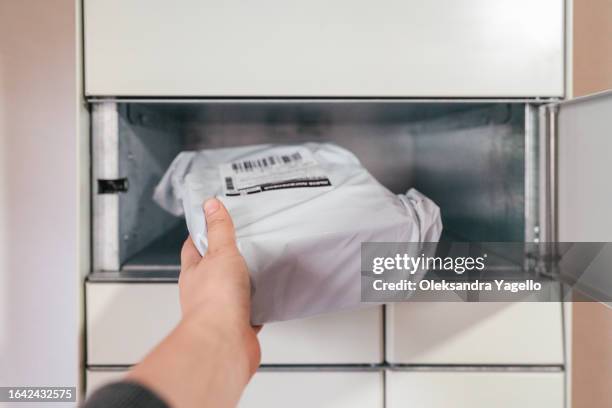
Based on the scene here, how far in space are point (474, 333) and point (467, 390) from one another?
0.08 meters

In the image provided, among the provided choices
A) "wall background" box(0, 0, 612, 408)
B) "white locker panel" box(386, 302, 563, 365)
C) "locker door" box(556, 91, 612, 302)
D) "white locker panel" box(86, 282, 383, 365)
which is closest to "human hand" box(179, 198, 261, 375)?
"white locker panel" box(86, 282, 383, 365)

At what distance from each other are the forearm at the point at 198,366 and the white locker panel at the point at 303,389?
23cm

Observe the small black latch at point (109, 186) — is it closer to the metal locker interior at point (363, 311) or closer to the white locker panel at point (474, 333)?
the metal locker interior at point (363, 311)

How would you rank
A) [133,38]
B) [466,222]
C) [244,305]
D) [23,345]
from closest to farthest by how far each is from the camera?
[244,305] < [133,38] < [466,222] < [23,345]

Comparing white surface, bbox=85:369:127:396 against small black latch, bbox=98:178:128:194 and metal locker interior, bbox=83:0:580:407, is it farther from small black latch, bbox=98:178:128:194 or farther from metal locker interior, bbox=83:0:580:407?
small black latch, bbox=98:178:128:194

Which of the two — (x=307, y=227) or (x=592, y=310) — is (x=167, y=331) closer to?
(x=307, y=227)

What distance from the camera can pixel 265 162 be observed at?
0.72m

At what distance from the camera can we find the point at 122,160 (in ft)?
2.30

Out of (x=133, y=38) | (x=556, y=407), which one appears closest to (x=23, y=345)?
(x=133, y=38)

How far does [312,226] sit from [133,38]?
353mm

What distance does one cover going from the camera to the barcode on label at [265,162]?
0.70 meters

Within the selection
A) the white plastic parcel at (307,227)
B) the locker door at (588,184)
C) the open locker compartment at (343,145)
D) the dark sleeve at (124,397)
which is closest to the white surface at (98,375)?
the open locker compartment at (343,145)

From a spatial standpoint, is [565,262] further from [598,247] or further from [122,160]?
[122,160]

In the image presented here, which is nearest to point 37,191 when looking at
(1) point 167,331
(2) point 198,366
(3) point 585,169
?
(1) point 167,331
